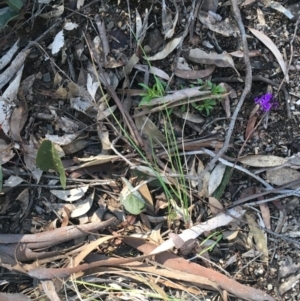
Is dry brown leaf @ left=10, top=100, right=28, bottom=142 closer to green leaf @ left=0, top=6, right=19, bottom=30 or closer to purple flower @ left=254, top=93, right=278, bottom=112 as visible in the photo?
green leaf @ left=0, top=6, right=19, bottom=30

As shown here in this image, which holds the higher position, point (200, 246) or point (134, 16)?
point (134, 16)

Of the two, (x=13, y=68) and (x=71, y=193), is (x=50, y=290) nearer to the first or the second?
(x=71, y=193)

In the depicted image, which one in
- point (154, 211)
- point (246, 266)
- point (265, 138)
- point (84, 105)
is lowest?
point (246, 266)

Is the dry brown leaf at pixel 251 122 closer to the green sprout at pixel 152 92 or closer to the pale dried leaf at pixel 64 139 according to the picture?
the green sprout at pixel 152 92

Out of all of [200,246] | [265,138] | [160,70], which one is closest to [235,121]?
[265,138]

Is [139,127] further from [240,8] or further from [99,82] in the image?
[240,8]

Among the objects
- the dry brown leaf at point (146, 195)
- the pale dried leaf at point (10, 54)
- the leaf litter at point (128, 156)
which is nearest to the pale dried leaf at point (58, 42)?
the leaf litter at point (128, 156)

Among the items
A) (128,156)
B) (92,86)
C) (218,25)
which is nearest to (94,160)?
(128,156)

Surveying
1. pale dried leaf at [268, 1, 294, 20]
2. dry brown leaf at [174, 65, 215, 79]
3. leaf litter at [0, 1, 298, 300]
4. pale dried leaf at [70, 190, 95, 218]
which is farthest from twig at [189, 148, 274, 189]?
pale dried leaf at [268, 1, 294, 20]
